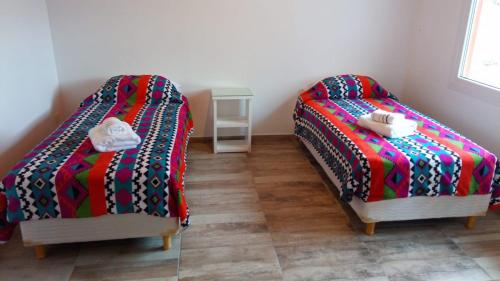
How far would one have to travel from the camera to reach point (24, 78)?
2844mm

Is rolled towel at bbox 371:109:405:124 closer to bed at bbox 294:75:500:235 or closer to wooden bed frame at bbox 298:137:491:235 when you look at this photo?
bed at bbox 294:75:500:235

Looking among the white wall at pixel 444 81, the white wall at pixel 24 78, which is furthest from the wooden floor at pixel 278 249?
the white wall at pixel 24 78

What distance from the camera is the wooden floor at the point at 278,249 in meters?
1.99

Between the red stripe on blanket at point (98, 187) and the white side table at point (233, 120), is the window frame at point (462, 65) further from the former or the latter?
the red stripe on blanket at point (98, 187)

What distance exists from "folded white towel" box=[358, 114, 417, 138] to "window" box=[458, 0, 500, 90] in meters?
0.74

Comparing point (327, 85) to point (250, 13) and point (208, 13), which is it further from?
point (208, 13)

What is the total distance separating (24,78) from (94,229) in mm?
1515

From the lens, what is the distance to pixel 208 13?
3441mm

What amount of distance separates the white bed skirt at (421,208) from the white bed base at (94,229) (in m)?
1.12

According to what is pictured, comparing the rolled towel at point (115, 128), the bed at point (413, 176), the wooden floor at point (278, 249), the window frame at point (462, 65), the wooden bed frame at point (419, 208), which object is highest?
the window frame at point (462, 65)

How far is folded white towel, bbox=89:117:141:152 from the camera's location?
7.21 feet

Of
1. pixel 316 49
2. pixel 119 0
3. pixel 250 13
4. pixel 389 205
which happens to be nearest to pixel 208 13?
pixel 250 13

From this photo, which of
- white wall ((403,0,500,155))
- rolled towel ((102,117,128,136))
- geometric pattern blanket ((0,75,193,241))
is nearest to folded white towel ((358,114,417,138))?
white wall ((403,0,500,155))

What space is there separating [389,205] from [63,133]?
212 cm
